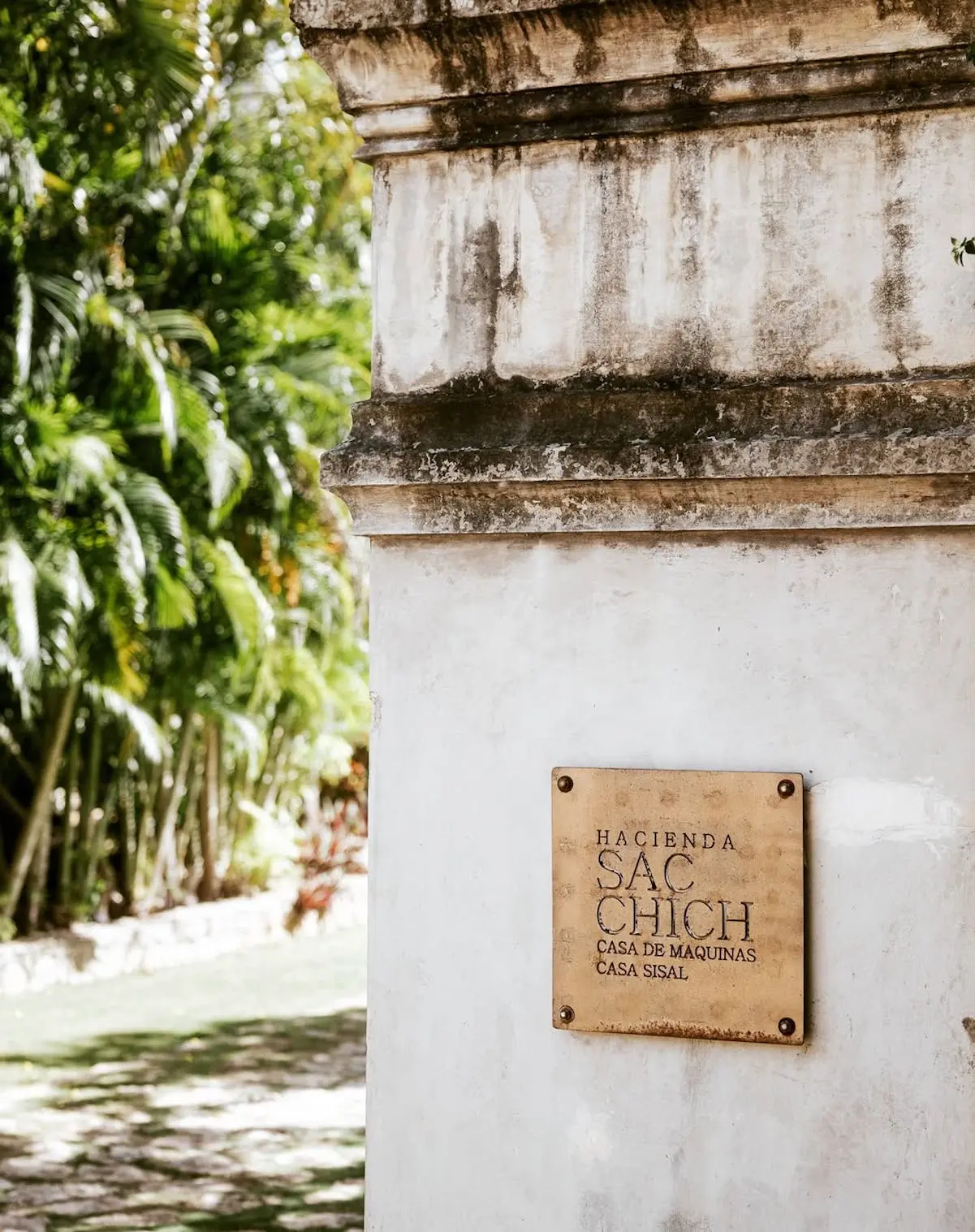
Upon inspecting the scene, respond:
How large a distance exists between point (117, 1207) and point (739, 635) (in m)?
3.86

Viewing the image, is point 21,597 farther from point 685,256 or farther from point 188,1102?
point 685,256

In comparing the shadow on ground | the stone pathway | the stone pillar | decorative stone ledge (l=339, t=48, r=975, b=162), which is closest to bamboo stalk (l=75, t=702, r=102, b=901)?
the stone pathway

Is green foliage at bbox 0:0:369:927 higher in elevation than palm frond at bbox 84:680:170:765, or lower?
higher

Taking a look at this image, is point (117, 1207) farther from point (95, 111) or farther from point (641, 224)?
point (95, 111)

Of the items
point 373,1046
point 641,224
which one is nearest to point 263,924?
point 373,1046

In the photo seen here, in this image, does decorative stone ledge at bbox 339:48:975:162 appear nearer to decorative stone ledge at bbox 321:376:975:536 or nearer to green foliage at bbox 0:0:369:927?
decorative stone ledge at bbox 321:376:975:536

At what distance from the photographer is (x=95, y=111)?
909 centimetres

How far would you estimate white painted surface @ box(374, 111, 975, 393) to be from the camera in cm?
305

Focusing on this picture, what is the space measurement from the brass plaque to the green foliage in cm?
526

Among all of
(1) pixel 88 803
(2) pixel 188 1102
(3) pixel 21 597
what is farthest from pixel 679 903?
(1) pixel 88 803

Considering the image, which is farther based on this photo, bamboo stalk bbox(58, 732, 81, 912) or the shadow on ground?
bamboo stalk bbox(58, 732, 81, 912)

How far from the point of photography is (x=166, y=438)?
29.0 feet

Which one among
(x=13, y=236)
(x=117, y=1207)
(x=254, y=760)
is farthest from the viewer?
(x=254, y=760)

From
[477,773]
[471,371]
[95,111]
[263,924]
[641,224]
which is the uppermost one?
[95,111]
